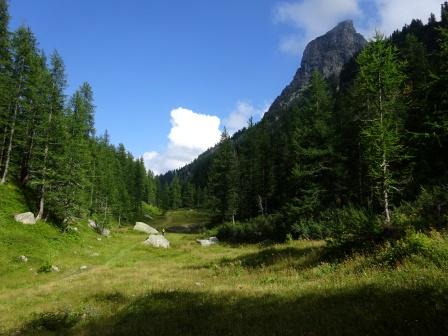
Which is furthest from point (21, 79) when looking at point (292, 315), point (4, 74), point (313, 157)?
point (292, 315)

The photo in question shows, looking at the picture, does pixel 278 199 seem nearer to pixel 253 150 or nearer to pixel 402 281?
pixel 253 150

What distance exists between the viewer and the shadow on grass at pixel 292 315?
7.00 metres

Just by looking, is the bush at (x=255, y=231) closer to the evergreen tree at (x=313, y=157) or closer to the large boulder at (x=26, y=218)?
the evergreen tree at (x=313, y=157)

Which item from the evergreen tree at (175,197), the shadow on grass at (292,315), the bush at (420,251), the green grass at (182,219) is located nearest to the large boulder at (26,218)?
the shadow on grass at (292,315)

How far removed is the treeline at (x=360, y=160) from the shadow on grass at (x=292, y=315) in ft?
28.5

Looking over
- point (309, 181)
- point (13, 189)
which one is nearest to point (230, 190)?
point (309, 181)

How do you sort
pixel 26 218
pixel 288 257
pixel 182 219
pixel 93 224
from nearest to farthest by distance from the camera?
1. pixel 288 257
2. pixel 26 218
3. pixel 93 224
4. pixel 182 219

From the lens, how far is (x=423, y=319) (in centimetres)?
675

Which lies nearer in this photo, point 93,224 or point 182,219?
point 93,224

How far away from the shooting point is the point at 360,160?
46688mm

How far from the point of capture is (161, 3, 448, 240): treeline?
21938 millimetres

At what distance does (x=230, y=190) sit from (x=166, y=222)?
1793 inches

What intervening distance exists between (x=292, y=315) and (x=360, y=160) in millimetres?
41000

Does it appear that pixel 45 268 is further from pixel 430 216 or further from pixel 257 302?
pixel 430 216
